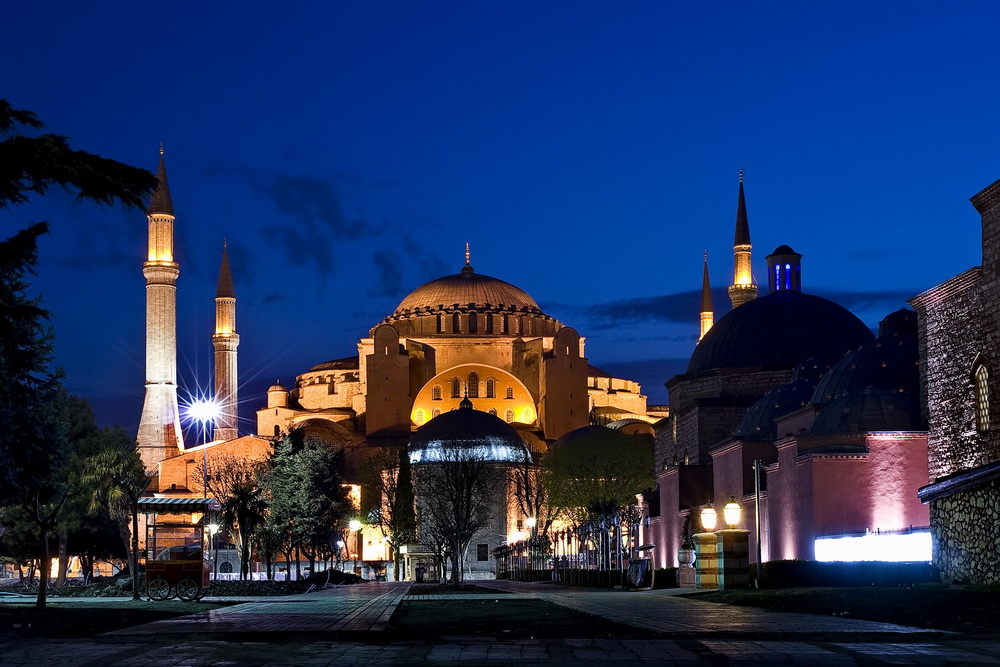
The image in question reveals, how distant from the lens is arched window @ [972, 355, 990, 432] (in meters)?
22.6

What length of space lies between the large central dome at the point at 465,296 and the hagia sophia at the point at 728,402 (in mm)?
160

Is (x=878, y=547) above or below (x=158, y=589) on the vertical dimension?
above

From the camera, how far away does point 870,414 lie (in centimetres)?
2934

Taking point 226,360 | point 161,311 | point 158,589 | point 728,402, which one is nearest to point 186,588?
point 158,589

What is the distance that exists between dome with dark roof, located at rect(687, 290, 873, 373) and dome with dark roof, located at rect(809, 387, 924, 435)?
14818 millimetres

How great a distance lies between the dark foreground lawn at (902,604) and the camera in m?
12.3

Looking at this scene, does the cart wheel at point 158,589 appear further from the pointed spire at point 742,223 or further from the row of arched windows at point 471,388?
the row of arched windows at point 471,388

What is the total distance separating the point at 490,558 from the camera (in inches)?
2793

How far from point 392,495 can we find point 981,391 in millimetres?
47503

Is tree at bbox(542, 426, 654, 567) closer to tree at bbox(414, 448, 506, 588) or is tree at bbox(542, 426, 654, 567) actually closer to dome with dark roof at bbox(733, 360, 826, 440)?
tree at bbox(414, 448, 506, 588)

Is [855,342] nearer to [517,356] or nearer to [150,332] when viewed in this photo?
[150,332]

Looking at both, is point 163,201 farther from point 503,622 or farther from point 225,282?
point 503,622

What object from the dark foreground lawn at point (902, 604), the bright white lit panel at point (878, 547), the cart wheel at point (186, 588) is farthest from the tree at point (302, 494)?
the dark foreground lawn at point (902, 604)

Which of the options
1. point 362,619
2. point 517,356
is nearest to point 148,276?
point 517,356
